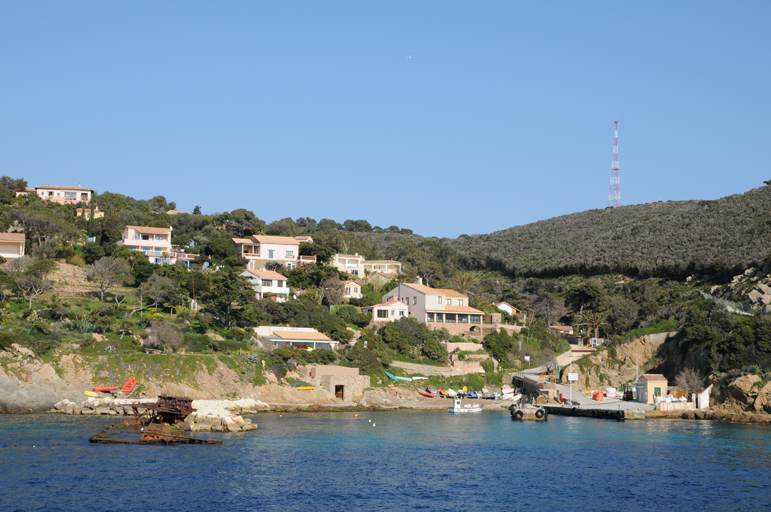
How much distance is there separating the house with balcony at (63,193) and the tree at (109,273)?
41.6 m

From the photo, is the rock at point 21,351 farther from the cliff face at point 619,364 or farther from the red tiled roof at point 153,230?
the cliff face at point 619,364

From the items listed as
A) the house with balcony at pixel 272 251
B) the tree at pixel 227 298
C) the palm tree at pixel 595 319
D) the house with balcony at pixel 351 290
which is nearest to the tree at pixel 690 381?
the palm tree at pixel 595 319

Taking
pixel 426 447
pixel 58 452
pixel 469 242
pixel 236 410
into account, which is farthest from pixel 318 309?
pixel 469 242

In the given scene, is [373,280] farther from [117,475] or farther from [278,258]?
[117,475]

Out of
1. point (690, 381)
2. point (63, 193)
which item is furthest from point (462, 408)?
point (63, 193)

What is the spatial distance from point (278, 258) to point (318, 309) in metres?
18.1

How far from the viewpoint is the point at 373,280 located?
318ft

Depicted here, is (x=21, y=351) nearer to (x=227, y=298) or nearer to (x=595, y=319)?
(x=227, y=298)

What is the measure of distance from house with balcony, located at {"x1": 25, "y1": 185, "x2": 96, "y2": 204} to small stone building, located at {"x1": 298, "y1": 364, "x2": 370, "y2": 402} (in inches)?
2730

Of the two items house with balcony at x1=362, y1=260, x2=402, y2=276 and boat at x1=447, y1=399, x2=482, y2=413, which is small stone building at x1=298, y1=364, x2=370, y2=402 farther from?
house with balcony at x1=362, y1=260, x2=402, y2=276

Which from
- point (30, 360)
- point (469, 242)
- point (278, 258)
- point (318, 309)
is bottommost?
point (30, 360)

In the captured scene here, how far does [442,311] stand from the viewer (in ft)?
269

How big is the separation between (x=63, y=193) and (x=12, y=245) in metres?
39.7

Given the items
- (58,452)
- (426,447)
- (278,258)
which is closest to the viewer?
(58,452)
